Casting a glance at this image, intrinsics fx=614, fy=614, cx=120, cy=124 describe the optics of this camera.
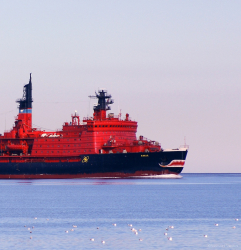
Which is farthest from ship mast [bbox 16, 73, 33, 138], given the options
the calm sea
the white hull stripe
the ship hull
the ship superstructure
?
the calm sea

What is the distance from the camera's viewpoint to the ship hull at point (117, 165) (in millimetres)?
93250

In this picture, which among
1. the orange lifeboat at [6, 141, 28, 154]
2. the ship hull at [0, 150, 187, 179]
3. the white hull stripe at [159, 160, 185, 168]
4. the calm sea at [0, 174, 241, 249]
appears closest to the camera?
the calm sea at [0, 174, 241, 249]

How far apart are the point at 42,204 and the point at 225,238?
24.5 meters

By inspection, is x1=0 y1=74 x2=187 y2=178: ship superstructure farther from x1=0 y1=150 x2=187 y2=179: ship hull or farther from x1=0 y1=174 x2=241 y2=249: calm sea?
x1=0 y1=174 x2=241 y2=249: calm sea

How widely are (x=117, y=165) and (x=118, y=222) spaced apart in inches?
2047

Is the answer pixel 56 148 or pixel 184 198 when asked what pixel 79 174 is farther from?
pixel 184 198

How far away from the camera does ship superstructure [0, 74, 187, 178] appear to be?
9406 centimetres

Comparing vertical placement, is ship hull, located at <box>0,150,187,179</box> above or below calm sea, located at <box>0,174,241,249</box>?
above

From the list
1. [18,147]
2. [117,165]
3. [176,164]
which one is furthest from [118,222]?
[18,147]

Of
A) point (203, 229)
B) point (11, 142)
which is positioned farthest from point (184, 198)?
point (11, 142)

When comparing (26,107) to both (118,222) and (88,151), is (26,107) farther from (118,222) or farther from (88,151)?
(118,222)

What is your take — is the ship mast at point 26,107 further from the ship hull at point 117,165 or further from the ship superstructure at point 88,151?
the ship hull at point 117,165

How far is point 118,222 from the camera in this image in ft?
138

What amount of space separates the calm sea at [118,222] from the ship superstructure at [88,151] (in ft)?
98.4
